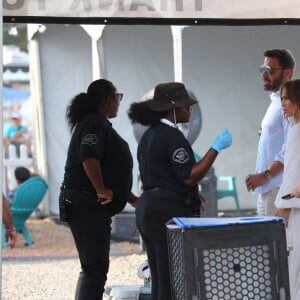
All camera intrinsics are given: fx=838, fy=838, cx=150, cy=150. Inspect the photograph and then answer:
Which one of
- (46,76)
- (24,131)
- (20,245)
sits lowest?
(20,245)

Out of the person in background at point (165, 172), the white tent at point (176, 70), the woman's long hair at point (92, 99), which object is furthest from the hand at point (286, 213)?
the white tent at point (176, 70)

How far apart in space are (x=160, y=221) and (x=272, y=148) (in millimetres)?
1158

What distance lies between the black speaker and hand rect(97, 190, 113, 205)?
149 cm

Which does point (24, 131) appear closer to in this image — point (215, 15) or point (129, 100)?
point (129, 100)

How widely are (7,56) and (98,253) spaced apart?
1154 cm

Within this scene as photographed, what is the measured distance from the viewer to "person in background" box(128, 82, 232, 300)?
4.86 m

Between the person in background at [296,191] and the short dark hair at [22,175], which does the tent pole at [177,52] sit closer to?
the short dark hair at [22,175]

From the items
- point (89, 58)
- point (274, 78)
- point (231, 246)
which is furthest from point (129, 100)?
point (231, 246)

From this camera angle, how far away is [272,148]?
5.70 metres

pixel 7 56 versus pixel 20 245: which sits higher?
pixel 7 56

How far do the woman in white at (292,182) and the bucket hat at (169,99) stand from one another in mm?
596

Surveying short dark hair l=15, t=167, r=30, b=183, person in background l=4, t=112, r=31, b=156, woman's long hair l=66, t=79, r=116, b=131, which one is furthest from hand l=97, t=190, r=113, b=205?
person in background l=4, t=112, r=31, b=156

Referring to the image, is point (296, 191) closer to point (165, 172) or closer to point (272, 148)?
point (165, 172)

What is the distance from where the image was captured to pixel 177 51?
39.7ft
